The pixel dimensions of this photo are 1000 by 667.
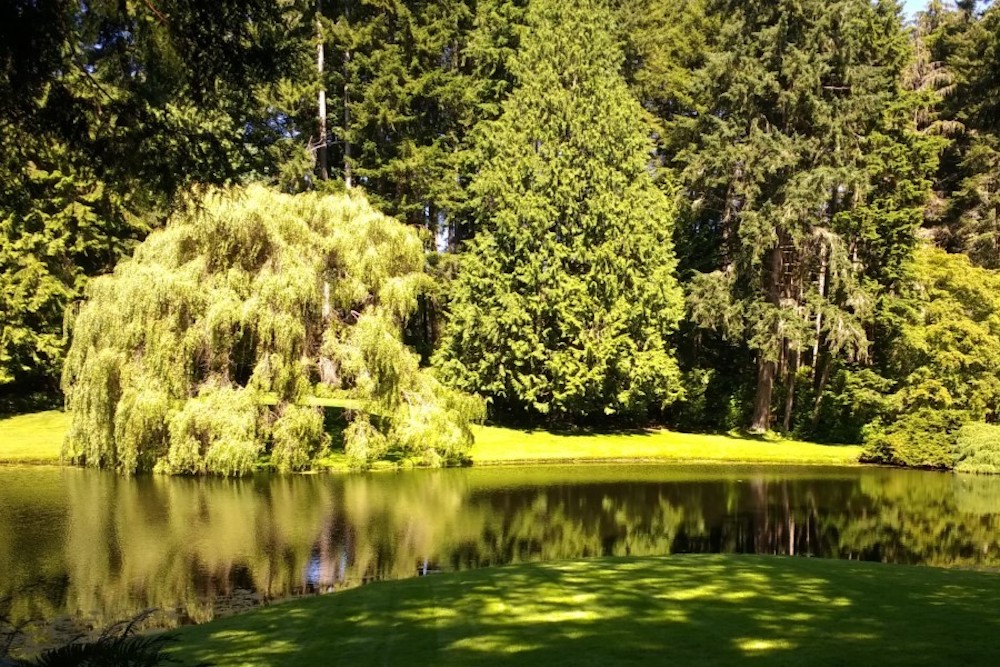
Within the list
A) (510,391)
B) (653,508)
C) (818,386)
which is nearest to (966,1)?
(818,386)

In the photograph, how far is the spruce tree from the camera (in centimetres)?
3103

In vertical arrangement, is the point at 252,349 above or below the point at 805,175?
below

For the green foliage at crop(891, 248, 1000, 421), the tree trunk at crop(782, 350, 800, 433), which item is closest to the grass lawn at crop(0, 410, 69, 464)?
the tree trunk at crop(782, 350, 800, 433)

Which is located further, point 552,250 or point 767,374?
point 767,374

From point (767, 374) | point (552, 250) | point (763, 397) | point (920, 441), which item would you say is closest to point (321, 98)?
point (552, 250)

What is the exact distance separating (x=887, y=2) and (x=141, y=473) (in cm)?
3620

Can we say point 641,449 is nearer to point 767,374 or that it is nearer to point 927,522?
point 767,374

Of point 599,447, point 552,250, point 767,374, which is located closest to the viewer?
point 599,447

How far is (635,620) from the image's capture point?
324 inches

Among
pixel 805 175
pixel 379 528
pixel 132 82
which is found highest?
pixel 805 175

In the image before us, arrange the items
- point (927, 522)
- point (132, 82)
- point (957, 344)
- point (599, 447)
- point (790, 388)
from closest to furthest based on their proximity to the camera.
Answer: point (132, 82)
point (927, 522)
point (957, 344)
point (599, 447)
point (790, 388)

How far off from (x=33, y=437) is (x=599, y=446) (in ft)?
69.0

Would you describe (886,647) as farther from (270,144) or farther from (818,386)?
(270,144)

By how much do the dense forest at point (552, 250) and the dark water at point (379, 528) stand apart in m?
3.00
